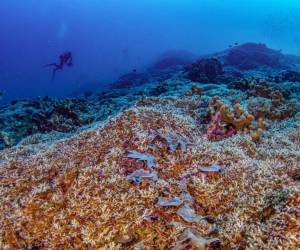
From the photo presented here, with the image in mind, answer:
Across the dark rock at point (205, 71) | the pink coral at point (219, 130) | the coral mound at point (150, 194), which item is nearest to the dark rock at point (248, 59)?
the dark rock at point (205, 71)

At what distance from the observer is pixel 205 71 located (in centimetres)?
1972

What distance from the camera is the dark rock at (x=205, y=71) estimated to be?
1886 cm

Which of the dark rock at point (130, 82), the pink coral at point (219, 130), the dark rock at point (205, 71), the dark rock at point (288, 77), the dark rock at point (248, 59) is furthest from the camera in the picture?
the dark rock at point (248, 59)

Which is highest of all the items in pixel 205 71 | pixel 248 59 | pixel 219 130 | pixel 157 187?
pixel 219 130

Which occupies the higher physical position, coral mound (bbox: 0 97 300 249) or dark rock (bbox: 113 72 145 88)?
coral mound (bbox: 0 97 300 249)

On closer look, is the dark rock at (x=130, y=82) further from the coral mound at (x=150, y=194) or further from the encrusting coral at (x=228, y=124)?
the coral mound at (x=150, y=194)

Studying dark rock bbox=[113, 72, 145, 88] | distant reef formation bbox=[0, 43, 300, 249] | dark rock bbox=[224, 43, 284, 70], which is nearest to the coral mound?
distant reef formation bbox=[0, 43, 300, 249]

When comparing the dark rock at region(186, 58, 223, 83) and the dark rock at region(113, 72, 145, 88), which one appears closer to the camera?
the dark rock at region(186, 58, 223, 83)

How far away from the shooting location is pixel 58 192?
16.0 ft

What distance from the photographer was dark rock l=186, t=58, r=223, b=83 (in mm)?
18858

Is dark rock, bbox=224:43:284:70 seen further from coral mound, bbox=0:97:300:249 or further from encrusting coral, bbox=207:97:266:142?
coral mound, bbox=0:97:300:249

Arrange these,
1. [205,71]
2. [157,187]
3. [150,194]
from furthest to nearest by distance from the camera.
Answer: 1. [205,71]
2. [157,187]
3. [150,194]

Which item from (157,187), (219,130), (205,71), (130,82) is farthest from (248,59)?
(157,187)

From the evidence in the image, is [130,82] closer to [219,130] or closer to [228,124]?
[228,124]
